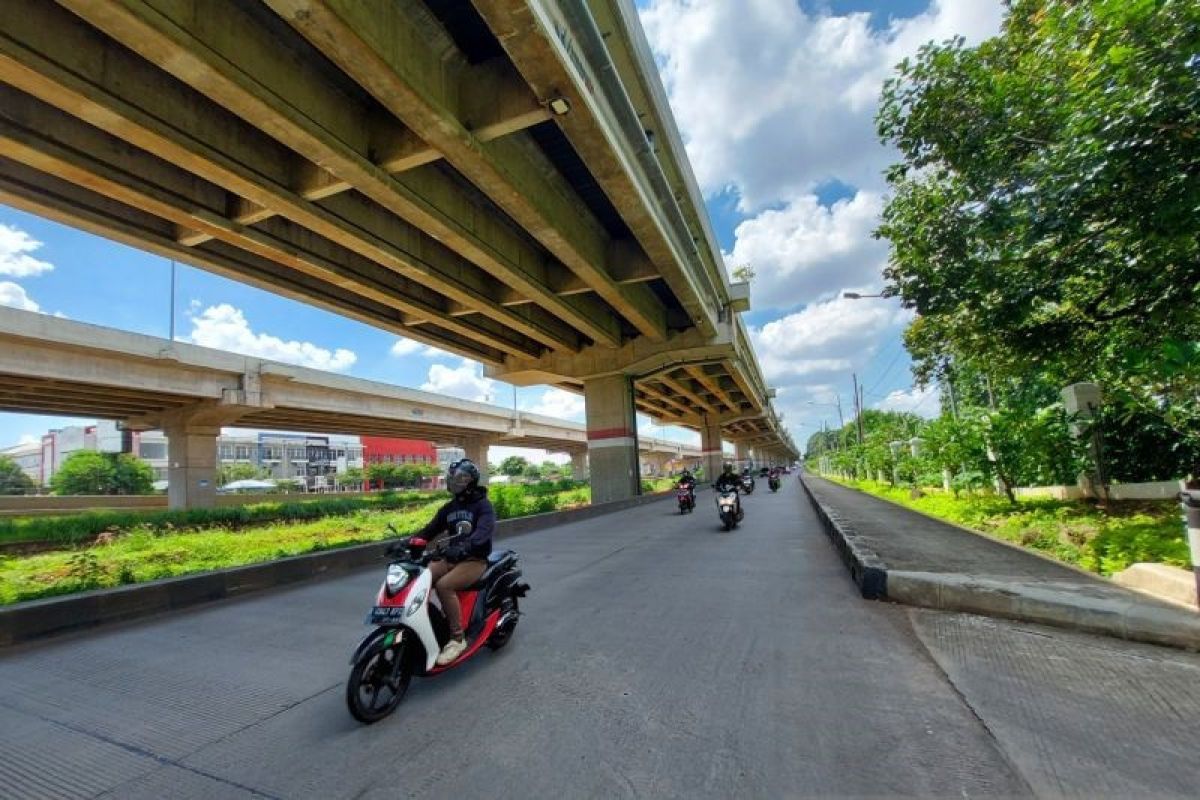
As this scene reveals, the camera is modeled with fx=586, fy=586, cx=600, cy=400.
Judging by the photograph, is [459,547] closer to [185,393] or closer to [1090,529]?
[1090,529]

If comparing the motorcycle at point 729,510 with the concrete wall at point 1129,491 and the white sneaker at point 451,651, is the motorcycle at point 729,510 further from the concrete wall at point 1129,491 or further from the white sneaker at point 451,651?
the white sneaker at point 451,651

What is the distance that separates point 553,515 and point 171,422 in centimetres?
2281

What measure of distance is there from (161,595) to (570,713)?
18.7ft

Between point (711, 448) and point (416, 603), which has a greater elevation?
point (711, 448)

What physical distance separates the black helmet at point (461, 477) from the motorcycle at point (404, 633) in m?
0.40

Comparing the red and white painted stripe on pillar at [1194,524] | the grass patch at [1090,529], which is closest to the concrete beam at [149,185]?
the red and white painted stripe on pillar at [1194,524]

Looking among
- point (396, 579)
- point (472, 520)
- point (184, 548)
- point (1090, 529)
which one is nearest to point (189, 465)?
point (184, 548)

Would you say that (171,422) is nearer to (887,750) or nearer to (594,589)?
(594,589)

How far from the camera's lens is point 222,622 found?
5961 mm

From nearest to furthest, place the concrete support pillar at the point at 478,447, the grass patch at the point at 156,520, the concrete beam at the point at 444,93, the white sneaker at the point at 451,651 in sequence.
Result: the white sneaker at the point at 451,651
the concrete beam at the point at 444,93
the grass patch at the point at 156,520
the concrete support pillar at the point at 478,447

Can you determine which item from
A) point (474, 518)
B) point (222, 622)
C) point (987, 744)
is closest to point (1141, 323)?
point (987, 744)

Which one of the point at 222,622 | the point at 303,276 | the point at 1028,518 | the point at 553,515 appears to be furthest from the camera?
the point at 553,515

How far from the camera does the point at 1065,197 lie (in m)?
A: 5.88

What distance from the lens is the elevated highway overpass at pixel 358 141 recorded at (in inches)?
254
